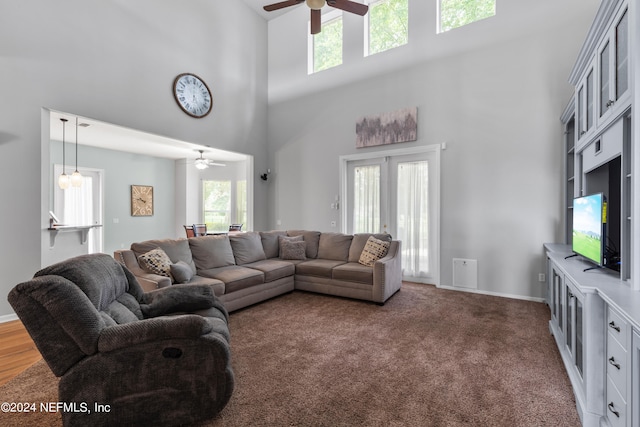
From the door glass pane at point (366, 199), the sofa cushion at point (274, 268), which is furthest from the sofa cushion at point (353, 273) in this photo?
the door glass pane at point (366, 199)

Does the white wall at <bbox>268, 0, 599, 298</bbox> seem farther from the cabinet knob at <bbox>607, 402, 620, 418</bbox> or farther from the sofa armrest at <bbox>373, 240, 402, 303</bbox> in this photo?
the cabinet knob at <bbox>607, 402, 620, 418</bbox>

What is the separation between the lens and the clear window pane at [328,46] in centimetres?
611

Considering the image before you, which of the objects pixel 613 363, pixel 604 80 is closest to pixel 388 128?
pixel 604 80

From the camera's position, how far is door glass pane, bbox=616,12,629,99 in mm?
1829

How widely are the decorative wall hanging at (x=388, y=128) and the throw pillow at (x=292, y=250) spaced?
217 centimetres

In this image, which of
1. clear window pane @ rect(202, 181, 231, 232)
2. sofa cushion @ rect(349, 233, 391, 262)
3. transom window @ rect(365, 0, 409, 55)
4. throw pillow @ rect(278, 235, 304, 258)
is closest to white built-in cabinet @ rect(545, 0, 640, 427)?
sofa cushion @ rect(349, 233, 391, 262)

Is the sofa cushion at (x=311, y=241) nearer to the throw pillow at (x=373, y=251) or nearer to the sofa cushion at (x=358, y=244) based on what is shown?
the sofa cushion at (x=358, y=244)

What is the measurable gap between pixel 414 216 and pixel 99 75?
16.7 ft

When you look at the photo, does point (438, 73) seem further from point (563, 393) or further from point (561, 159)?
point (563, 393)

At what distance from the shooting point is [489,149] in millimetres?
4434

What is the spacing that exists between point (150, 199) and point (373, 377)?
7533mm

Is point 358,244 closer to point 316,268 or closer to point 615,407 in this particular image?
point 316,268

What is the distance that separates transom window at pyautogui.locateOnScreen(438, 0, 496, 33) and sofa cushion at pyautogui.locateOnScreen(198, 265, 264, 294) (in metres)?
4.77

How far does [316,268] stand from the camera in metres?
4.46
